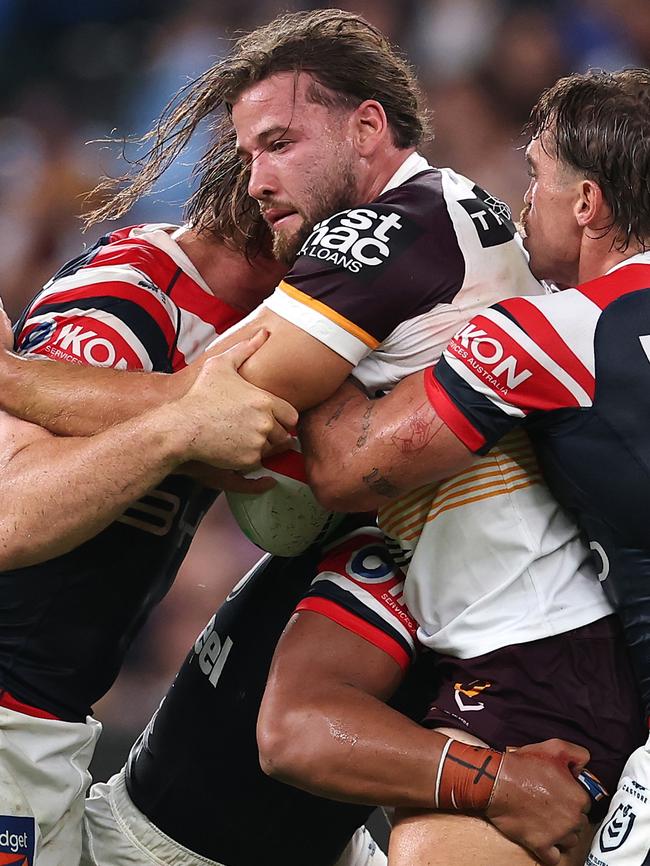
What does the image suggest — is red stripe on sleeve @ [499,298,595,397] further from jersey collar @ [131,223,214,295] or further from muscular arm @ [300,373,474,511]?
jersey collar @ [131,223,214,295]

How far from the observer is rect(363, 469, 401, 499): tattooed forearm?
7.48 ft

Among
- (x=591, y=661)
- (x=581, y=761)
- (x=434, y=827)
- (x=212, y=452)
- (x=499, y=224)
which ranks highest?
(x=499, y=224)

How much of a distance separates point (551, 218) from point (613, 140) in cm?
19

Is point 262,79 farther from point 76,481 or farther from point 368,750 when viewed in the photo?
point 368,750

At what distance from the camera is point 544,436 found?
2.27 metres

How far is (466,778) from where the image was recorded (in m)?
2.24

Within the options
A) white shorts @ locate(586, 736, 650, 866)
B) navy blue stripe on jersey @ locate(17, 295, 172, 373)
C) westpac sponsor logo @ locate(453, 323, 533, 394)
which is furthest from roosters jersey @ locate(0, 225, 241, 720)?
white shorts @ locate(586, 736, 650, 866)

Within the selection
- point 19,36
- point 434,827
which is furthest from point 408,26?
point 434,827

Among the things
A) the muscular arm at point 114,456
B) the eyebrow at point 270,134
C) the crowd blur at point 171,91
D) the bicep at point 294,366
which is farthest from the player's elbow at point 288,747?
the crowd blur at point 171,91

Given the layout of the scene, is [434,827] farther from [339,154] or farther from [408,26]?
[408,26]

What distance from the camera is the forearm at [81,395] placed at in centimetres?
248

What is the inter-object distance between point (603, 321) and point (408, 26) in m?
4.21

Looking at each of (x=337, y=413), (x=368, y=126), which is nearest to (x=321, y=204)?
(x=368, y=126)

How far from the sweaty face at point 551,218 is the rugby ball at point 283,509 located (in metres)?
0.64
